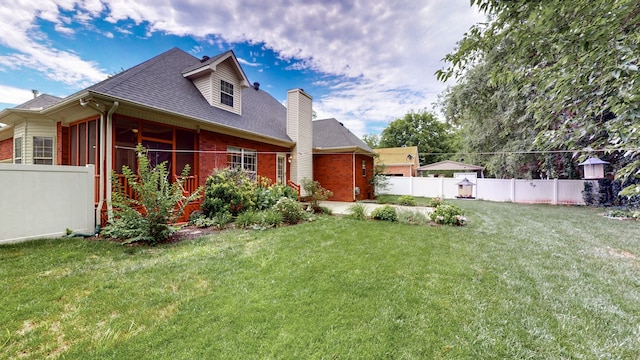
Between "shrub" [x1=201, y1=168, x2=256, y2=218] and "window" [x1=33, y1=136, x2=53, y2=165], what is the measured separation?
18.7 feet

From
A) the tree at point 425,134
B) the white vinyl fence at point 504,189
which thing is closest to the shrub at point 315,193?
the white vinyl fence at point 504,189

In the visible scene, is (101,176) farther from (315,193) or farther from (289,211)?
(315,193)

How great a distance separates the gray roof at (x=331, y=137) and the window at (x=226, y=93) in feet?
17.1

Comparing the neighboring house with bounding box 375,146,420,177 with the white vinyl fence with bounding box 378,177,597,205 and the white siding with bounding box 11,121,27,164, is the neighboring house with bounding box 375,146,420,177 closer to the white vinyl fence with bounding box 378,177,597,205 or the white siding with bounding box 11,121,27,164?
the white vinyl fence with bounding box 378,177,597,205

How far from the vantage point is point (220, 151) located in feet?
28.5

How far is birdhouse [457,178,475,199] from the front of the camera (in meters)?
16.3

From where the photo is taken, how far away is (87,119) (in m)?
6.75

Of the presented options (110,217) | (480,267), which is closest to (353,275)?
(480,267)

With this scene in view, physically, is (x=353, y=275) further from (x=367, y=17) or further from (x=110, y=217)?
(x=367, y=17)

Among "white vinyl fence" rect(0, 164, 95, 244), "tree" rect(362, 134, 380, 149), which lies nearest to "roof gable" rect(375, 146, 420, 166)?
"tree" rect(362, 134, 380, 149)

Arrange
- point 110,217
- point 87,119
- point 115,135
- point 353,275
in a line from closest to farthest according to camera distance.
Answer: point 353,275 → point 110,217 → point 115,135 → point 87,119

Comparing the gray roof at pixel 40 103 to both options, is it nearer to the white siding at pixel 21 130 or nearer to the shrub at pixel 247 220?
the white siding at pixel 21 130

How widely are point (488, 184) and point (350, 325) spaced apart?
17.3m

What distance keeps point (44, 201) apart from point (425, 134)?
38.2 metres
